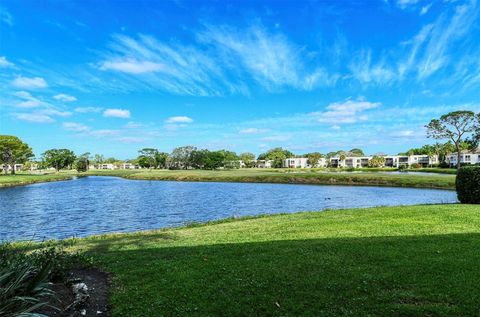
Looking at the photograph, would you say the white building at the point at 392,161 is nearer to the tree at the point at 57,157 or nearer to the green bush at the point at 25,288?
the tree at the point at 57,157

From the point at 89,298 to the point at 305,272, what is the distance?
427cm

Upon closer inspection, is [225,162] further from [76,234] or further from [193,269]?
[193,269]

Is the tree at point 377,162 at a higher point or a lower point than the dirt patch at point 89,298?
higher

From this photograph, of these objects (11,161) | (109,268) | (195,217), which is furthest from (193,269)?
(11,161)

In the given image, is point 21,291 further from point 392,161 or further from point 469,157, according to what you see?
point 392,161

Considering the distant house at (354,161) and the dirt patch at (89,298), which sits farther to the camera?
the distant house at (354,161)

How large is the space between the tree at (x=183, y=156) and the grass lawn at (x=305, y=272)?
148 m

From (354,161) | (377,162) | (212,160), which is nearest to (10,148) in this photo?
(212,160)

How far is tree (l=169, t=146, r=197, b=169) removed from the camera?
15838 cm

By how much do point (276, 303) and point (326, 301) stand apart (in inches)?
33.7

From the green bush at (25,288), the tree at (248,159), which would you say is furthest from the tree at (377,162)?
the green bush at (25,288)

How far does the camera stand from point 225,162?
552ft

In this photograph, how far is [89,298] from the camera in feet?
19.5

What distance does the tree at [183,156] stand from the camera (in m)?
158
